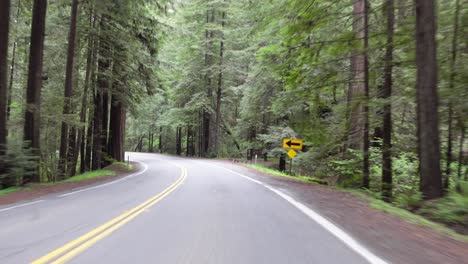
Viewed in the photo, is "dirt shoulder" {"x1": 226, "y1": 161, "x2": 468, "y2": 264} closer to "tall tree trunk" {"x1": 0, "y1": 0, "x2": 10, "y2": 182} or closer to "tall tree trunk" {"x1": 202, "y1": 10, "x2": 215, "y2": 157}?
"tall tree trunk" {"x1": 0, "y1": 0, "x2": 10, "y2": 182}

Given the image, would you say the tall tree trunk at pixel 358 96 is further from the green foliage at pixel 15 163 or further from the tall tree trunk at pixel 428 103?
the green foliage at pixel 15 163

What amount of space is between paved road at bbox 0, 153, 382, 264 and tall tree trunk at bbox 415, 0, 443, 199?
3.31m

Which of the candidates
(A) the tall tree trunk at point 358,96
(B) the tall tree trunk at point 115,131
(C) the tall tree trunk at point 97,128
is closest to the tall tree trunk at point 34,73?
(C) the tall tree trunk at point 97,128

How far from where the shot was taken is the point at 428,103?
8883mm

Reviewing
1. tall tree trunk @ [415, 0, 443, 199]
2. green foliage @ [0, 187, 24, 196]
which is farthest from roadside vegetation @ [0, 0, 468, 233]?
green foliage @ [0, 187, 24, 196]

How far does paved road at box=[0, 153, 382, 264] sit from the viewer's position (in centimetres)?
475

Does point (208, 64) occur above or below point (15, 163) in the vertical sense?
above

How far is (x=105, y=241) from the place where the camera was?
5520mm

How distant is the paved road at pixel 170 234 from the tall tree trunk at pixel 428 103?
3.31m

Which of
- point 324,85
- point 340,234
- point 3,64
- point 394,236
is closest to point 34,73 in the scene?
point 3,64

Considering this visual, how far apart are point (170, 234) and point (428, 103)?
6880 millimetres

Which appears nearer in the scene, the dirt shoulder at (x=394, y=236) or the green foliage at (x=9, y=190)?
the dirt shoulder at (x=394, y=236)

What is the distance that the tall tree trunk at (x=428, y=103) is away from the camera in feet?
28.8

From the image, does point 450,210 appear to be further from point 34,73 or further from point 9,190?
point 34,73
